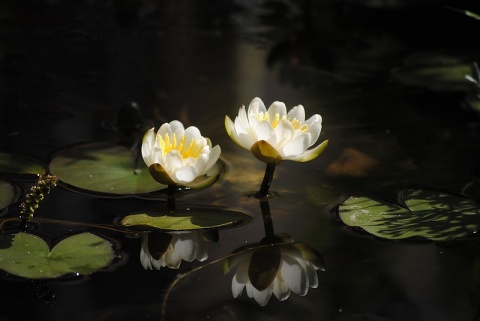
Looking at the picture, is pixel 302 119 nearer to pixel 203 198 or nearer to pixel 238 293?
pixel 203 198

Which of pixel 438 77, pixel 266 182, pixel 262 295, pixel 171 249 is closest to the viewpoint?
pixel 262 295

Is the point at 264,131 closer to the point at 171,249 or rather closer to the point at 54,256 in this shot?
the point at 171,249

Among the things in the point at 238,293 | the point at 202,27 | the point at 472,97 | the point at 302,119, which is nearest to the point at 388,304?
the point at 238,293

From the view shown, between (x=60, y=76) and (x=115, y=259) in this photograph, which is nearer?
(x=115, y=259)

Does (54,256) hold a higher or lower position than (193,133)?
lower

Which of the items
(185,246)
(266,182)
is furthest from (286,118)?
(185,246)

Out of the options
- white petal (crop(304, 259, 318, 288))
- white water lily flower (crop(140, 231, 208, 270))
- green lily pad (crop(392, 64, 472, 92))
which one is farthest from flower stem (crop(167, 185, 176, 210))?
green lily pad (crop(392, 64, 472, 92))

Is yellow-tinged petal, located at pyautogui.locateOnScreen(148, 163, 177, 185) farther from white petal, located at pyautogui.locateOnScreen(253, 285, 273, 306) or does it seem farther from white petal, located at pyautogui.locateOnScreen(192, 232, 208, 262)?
white petal, located at pyautogui.locateOnScreen(253, 285, 273, 306)
